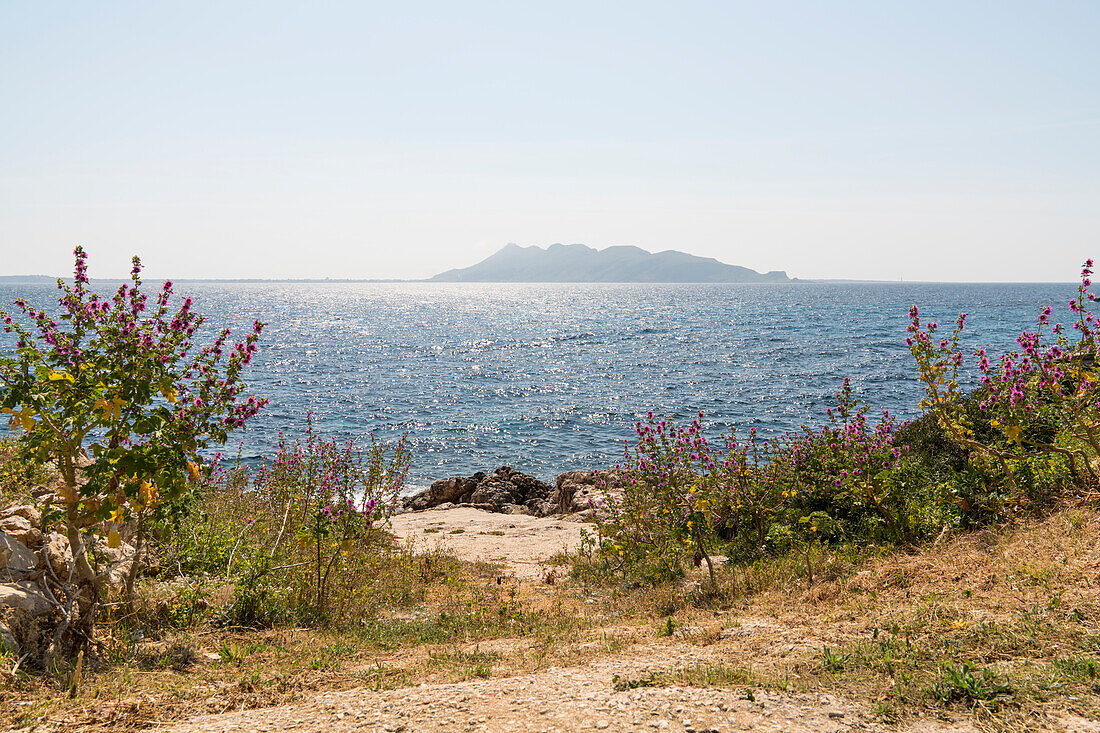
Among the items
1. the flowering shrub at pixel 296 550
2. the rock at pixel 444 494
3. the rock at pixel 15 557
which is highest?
the rock at pixel 15 557

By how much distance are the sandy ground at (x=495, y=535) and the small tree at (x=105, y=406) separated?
6309 millimetres

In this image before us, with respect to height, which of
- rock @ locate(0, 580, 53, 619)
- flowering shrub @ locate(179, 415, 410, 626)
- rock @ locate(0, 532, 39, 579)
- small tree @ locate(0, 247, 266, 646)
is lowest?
flowering shrub @ locate(179, 415, 410, 626)

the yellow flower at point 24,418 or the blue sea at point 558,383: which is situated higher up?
the yellow flower at point 24,418

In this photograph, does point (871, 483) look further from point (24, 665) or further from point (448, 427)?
point (448, 427)

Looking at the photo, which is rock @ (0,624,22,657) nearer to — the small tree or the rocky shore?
the small tree

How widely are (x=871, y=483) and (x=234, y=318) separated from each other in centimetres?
11746

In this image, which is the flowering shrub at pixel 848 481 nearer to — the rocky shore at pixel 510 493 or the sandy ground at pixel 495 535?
the sandy ground at pixel 495 535

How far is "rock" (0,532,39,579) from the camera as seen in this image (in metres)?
5.44

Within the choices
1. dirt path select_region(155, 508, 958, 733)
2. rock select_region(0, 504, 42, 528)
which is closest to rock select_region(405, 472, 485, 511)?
rock select_region(0, 504, 42, 528)

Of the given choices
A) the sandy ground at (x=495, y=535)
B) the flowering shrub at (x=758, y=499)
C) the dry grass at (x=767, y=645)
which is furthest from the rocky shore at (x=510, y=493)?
the dry grass at (x=767, y=645)

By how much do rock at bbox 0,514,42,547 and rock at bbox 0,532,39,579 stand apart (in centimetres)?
16

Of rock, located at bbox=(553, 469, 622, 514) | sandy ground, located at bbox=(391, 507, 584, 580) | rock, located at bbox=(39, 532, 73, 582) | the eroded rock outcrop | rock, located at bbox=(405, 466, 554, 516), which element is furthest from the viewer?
rock, located at bbox=(405, 466, 554, 516)

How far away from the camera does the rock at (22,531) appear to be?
5864mm

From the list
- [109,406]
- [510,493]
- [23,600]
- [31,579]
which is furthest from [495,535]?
[109,406]
